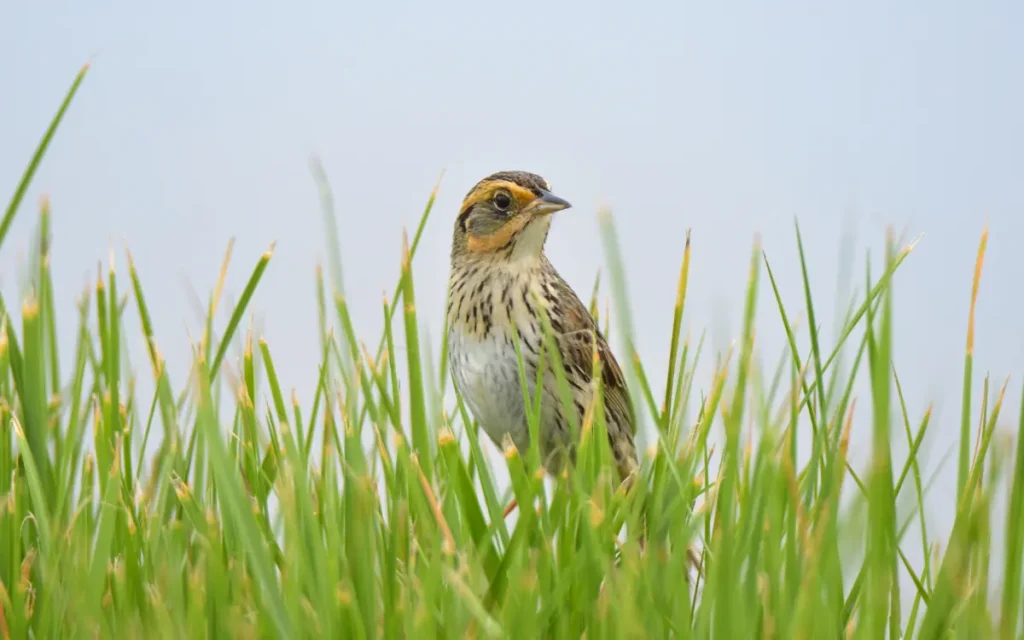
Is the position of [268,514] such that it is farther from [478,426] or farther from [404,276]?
[478,426]

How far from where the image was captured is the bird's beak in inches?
200

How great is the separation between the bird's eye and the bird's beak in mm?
109

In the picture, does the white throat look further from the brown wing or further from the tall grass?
the tall grass

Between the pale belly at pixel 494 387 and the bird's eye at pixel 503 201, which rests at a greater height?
the bird's eye at pixel 503 201

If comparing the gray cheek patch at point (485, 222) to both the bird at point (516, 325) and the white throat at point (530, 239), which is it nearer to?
the bird at point (516, 325)

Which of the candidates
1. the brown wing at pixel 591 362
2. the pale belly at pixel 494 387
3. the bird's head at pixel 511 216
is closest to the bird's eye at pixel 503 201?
the bird's head at pixel 511 216

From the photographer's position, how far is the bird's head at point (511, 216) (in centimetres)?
524

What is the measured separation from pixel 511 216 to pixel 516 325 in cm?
51

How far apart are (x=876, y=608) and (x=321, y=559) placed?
1110mm

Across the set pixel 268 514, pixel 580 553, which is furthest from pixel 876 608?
pixel 268 514

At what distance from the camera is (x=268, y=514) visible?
360 cm

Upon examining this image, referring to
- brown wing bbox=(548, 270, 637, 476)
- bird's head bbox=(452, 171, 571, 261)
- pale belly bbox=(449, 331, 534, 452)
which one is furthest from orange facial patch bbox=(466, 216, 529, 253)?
pale belly bbox=(449, 331, 534, 452)

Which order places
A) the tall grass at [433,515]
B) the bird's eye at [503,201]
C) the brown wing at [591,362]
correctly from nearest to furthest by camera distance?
the tall grass at [433,515] → the brown wing at [591,362] → the bird's eye at [503,201]

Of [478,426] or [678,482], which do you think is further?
[478,426]
